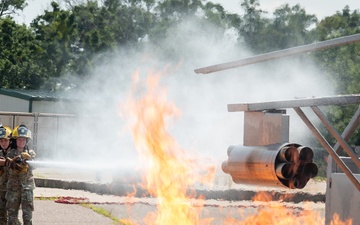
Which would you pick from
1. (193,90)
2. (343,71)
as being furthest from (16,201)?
→ (193,90)

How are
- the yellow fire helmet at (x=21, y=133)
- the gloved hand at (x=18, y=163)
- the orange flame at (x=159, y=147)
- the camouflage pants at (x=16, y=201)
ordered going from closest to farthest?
the orange flame at (x=159, y=147), the gloved hand at (x=18, y=163), the camouflage pants at (x=16, y=201), the yellow fire helmet at (x=21, y=133)

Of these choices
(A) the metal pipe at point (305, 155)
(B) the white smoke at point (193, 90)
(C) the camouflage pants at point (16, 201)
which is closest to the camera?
(A) the metal pipe at point (305, 155)

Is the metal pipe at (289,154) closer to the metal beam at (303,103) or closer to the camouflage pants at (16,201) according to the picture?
the metal beam at (303,103)

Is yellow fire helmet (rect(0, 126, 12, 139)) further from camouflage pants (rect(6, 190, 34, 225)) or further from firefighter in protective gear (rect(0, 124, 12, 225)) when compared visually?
camouflage pants (rect(6, 190, 34, 225))

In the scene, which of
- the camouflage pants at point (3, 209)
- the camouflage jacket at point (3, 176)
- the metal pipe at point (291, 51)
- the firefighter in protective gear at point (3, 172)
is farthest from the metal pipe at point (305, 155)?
the camouflage pants at point (3, 209)

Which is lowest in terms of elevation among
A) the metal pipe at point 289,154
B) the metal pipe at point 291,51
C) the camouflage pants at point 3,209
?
the camouflage pants at point 3,209

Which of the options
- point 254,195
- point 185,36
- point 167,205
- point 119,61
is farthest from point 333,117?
point 119,61

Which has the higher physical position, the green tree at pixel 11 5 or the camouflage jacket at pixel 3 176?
the green tree at pixel 11 5

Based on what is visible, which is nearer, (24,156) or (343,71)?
(24,156)

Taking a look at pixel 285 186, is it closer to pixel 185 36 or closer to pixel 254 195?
pixel 254 195

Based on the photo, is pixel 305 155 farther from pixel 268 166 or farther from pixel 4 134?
pixel 4 134

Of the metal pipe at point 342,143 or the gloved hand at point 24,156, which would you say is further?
the gloved hand at point 24,156

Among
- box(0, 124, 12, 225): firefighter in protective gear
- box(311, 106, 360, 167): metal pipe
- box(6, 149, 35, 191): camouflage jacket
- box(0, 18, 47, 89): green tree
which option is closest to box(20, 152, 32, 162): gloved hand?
box(6, 149, 35, 191): camouflage jacket

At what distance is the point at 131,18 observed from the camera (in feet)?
140
